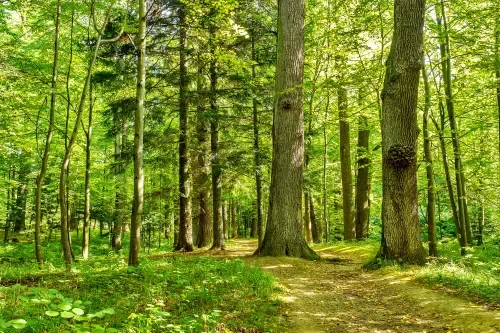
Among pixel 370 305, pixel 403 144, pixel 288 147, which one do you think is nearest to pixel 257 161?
pixel 288 147

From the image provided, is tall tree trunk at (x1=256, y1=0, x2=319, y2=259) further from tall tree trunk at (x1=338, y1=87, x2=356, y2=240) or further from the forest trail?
tall tree trunk at (x1=338, y1=87, x2=356, y2=240)

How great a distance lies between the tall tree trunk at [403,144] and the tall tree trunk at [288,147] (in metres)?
2.15

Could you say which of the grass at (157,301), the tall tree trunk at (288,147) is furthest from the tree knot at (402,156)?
the grass at (157,301)

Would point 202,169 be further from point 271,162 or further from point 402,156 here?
point 402,156

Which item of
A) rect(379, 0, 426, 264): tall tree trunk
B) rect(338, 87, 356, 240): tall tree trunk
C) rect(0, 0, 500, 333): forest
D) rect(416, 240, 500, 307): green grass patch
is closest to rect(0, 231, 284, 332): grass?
rect(0, 0, 500, 333): forest

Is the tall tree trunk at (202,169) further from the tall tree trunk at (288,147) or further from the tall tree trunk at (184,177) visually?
the tall tree trunk at (288,147)

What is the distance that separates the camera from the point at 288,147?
8.97m

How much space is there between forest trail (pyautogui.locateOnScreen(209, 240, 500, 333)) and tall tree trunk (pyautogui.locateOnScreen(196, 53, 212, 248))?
6769 mm

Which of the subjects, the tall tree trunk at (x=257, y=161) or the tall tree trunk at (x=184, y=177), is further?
the tall tree trunk at (x=184, y=177)

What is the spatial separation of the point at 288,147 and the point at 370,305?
4.55 meters

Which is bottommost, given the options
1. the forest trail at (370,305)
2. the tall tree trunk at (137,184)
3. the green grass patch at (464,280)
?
the forest trail at (370,305)

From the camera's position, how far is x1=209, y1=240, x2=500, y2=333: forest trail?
14.0ft

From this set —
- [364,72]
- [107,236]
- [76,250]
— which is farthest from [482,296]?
[107,236]

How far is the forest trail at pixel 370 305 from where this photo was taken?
168 inches
